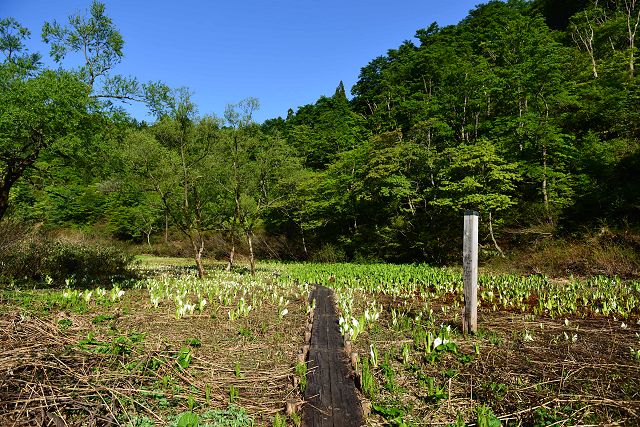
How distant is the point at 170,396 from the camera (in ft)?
12.7

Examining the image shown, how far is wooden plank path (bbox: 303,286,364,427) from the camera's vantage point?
354cm

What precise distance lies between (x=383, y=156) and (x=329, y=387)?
24.5 meters

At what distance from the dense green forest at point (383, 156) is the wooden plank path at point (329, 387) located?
27.5 feet

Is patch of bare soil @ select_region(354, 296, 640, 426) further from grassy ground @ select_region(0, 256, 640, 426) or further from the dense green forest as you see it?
the dense green forest

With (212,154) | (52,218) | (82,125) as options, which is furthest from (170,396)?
(52,218)

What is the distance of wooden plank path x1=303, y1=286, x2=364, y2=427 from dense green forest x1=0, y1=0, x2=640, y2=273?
837 cm

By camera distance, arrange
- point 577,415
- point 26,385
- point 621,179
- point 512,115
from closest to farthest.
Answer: point 26,385 < point 577,415 < point 621,179 < point 512,115

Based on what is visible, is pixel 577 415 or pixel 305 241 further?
pixel 305 241

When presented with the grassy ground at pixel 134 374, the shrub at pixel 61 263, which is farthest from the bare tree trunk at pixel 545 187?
the shrub at pixel 61 263

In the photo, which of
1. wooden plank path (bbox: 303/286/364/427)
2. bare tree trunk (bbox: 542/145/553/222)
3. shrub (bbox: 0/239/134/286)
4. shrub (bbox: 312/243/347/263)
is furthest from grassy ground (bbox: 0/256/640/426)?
shrub (bbox: 312/243/347/263)

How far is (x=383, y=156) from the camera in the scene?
27406mm

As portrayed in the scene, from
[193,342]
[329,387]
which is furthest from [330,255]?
[329,387]

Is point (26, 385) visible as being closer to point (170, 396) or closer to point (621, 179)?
point (170, 396)

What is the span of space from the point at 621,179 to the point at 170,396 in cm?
2410
